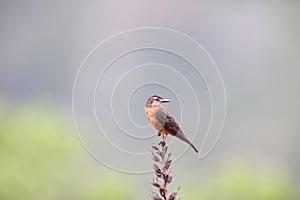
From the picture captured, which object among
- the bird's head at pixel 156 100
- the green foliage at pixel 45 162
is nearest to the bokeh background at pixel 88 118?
the green foliage at pixel 45 162

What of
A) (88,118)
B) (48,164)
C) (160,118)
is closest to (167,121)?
(160,118)

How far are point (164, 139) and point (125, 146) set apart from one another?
0.56ft

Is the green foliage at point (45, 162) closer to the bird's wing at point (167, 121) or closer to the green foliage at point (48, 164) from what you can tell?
the green foliage at point (48, 164)

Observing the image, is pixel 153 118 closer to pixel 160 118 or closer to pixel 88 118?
pixel 160 118

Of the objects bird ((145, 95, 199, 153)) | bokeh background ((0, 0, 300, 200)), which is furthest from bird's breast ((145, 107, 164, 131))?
bokeh background ((0, 0, 300, 200))

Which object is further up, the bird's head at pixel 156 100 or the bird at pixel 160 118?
the bird's head at pixel 156 100

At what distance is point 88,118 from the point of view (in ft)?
7.25

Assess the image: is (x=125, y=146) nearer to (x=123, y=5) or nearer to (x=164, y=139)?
(x=164, y=139)

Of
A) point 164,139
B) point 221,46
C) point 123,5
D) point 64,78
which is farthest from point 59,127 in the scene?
point 221,46

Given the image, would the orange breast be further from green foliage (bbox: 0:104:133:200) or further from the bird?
green foliage (bbox: 0:104:133:200)

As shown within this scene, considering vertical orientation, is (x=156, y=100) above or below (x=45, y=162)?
above

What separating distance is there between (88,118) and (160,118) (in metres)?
0.31

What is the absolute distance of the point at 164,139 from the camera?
7.23 feet

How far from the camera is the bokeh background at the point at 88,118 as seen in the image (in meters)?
2.19
